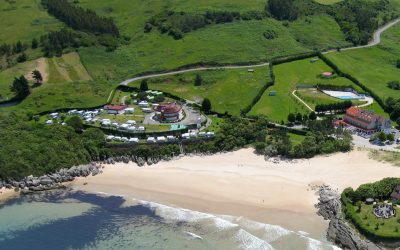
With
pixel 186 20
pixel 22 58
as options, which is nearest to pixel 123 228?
pixel 22 58

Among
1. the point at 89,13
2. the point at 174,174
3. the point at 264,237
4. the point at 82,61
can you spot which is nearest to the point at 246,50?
the point at 82,61

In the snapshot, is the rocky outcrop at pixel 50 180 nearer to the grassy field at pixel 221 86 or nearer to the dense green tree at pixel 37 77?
the grassy field at pixel 221 86

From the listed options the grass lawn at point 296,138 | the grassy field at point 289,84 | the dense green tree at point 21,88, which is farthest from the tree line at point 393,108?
the dense green tree at point 21,88

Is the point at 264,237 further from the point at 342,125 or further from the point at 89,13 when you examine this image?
the point at 89,13

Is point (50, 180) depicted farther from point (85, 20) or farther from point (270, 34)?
point (85, 20)

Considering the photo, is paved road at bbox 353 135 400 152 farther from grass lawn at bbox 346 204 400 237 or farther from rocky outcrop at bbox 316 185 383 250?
grass lawn at bbox 346 204 400 237

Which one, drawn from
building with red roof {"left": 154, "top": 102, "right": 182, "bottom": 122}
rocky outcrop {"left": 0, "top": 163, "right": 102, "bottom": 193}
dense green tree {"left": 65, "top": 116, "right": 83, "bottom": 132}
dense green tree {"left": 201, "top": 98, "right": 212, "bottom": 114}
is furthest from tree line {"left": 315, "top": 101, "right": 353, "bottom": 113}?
dense green tree {"left": 65, "top": 116, "right": 83, "bottom": 132}

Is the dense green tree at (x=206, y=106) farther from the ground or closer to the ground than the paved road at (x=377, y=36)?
farther from the ground
